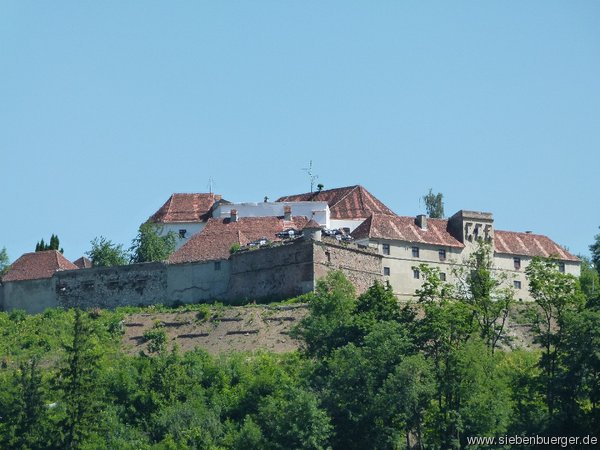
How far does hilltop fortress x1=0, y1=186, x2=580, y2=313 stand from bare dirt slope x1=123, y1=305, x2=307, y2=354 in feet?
10.1

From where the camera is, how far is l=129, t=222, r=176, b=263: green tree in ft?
373

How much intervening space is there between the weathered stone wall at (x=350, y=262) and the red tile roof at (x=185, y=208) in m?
13.8

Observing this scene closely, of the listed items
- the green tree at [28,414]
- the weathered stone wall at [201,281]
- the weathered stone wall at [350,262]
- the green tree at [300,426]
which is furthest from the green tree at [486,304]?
the green tree at [28,414]

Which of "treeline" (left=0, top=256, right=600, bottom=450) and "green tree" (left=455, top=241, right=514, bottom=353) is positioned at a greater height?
"green tree" (left=455, top=241, right=514, bottom=353)

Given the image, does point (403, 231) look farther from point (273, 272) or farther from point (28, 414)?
point (28, 414)

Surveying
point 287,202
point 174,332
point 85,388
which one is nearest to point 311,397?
point 85,388

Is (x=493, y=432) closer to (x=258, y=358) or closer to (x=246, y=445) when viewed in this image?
(x=246, y=445)

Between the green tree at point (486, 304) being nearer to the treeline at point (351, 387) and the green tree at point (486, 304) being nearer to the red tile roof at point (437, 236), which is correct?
the treeline at point (351, 387)

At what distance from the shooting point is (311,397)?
82.4 metres

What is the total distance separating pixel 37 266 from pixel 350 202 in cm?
2004

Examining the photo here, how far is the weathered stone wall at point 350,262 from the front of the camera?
10519cm

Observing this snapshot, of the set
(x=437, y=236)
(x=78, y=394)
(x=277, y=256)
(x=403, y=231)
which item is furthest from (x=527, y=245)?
(x=78, y=394)

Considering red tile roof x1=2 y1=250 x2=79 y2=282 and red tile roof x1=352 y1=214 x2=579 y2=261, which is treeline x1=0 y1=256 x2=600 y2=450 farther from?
red tile roof x1=2 y1=250 x2=79 y2=282

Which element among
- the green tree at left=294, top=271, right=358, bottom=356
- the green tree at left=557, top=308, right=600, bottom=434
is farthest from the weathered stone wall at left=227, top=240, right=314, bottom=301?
the green tree at left=557, top=308, right=600, bottom=434
